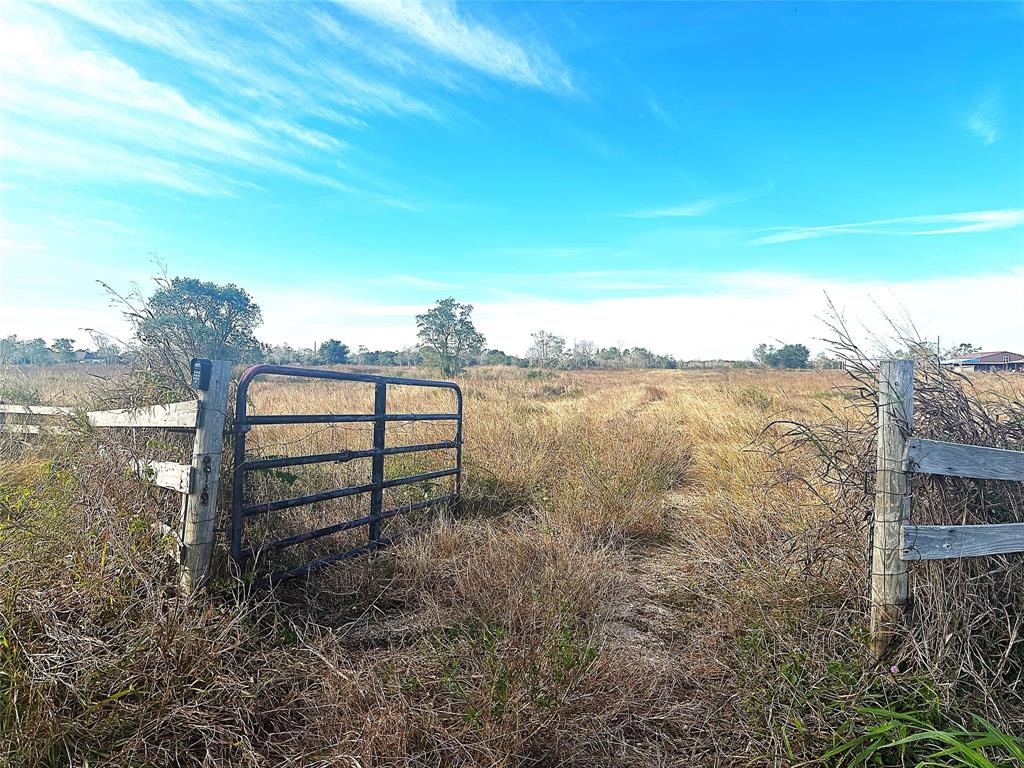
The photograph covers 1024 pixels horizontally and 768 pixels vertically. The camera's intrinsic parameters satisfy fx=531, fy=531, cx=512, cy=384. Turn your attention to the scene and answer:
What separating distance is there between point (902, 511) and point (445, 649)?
2.57 metres

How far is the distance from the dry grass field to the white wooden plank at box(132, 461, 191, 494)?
0.11 meters

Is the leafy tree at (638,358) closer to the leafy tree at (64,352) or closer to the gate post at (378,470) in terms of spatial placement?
the leafy tree at (64,352)

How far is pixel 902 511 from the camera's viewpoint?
2.70 m

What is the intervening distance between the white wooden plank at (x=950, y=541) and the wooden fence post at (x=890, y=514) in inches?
2.3

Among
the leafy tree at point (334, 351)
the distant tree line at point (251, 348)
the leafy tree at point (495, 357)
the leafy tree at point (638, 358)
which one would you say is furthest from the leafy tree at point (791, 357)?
the leafy tree at point (334, 351)

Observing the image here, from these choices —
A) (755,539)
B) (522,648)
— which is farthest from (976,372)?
(522,648)

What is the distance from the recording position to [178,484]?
9.97ft

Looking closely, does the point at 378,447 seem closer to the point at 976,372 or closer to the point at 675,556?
the point at 675,556

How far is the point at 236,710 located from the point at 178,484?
1.30 meters

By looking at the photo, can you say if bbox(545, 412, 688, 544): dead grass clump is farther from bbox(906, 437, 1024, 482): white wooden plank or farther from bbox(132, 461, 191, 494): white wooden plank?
bbox(132, 461, 191, 494): white wooden plank

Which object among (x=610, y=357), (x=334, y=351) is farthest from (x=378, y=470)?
(x=610, y=357)

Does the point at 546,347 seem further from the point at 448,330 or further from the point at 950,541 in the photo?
the point at 950,541

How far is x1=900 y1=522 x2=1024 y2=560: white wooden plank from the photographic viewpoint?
268cm

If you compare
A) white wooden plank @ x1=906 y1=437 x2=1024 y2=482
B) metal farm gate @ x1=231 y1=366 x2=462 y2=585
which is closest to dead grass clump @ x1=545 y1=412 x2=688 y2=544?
metal farm gate @ x1=231 y1=366 x2=462 y2=585
